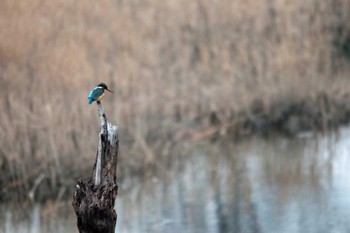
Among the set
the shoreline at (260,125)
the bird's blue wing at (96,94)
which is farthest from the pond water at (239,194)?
the bird's blue wing at (96,94)

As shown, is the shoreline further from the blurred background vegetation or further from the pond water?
the pond water

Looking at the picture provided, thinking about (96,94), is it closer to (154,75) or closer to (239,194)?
(239,194)

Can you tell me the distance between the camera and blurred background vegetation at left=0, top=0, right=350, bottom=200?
36.0 feet

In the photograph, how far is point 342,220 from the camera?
10.2 metres

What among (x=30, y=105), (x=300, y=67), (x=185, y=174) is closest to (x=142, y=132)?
(x=185, y=174)

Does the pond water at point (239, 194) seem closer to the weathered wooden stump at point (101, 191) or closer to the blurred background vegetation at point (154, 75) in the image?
the blurred background vegetation at point (154, 75)

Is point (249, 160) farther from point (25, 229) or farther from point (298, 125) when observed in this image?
point (25, 229)

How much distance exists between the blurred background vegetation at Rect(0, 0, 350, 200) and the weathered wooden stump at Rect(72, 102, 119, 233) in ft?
13.1

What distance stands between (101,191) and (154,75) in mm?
5780

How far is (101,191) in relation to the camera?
6.75 m

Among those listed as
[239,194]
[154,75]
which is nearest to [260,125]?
[154,75]

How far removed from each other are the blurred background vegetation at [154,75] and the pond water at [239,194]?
0.93ft

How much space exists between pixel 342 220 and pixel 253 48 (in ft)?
12.1

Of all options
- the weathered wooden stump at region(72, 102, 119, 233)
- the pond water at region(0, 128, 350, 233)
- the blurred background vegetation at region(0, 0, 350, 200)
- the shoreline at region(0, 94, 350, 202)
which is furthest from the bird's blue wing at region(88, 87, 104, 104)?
the shoreline at region(0, 94, 350, 202)
